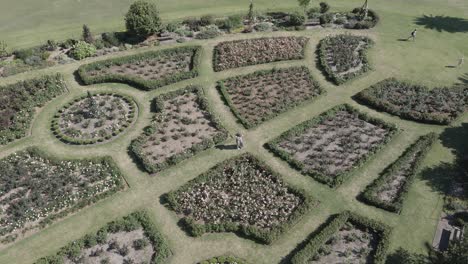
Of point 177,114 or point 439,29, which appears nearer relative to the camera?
point 177,114

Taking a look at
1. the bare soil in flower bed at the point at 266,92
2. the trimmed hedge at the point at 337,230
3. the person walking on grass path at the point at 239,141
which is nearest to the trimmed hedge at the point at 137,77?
the bare soil in flower bed at the point at 266,92

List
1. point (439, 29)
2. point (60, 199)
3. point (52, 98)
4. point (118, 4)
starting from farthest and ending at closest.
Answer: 1. point (118, 4)
2. point (439, 29)
3. point (52, 98)
4. point (60, 199)

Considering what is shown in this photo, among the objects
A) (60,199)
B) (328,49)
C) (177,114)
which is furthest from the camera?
(328,49)

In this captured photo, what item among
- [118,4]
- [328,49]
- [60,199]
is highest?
[118,4]

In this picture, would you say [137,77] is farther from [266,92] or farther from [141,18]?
[266,92]

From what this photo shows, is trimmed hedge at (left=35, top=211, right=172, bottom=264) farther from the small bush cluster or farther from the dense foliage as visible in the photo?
the small bush cluster

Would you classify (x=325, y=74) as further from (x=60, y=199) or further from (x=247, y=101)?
(x=60, y=199)

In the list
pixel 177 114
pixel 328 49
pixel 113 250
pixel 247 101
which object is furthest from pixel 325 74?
pixel 113 250

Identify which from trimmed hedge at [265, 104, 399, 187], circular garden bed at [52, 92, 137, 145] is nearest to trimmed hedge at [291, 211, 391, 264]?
trimmed hedge at [265, 104, 399, 187]
